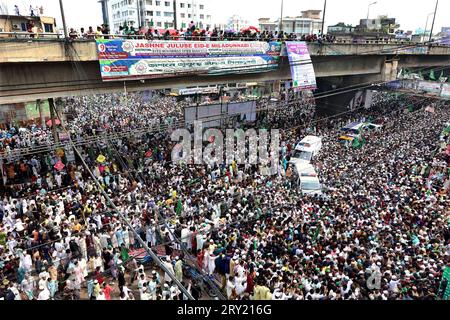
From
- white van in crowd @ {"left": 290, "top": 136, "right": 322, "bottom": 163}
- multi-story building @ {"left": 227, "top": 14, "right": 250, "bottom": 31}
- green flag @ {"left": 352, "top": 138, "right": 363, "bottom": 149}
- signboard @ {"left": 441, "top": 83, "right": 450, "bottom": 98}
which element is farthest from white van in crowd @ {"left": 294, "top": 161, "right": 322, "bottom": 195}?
multi-story building @ {"left": 227, "top": 14, "right": 250, "bottom": 31}

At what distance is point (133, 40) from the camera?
39.8ft

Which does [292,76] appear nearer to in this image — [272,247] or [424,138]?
[424,138]

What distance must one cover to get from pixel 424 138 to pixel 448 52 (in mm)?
14518

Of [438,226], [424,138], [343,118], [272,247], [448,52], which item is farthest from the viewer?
[448,52]

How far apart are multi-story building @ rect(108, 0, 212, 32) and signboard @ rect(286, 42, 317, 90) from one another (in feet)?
149

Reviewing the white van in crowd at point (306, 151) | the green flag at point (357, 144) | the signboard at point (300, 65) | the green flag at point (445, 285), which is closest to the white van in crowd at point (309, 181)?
the white van in crowd at point (306, 151)

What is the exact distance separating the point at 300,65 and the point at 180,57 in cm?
702

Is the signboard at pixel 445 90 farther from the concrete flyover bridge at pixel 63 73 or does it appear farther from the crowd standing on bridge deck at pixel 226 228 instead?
the concrete flyover bridge at pixel 63 73

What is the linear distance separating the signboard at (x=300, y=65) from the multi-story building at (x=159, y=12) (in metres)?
45.3

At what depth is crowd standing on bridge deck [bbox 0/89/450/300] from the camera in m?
7.65

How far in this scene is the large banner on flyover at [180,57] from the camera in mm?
11984

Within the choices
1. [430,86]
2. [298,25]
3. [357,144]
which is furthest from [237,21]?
[357,144]

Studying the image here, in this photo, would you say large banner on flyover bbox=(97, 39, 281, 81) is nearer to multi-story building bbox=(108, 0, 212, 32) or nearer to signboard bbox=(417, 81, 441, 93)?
signboard bbox=(417, 81, 441, 93)
